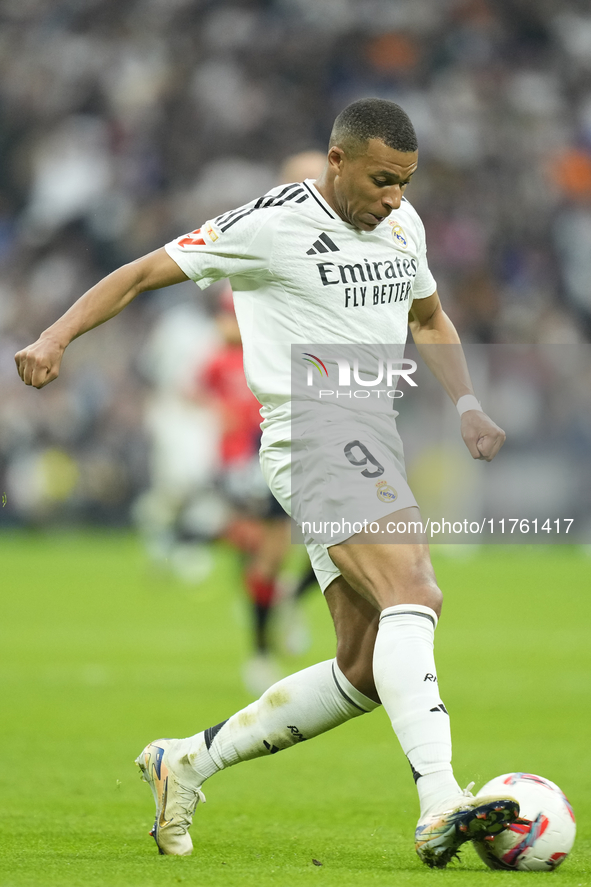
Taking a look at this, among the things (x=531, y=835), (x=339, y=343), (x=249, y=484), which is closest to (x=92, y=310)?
(x=339, y=343)

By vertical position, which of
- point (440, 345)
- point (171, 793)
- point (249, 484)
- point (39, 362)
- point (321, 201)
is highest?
point (321, 201)

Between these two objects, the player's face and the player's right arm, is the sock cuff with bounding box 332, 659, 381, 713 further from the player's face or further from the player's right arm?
the player's face

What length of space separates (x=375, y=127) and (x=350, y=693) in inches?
60.7

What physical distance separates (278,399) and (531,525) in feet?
47.5

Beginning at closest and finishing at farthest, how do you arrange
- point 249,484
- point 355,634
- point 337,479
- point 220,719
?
point 337,479 → point 355,634 → point 220,719 → point 249,484

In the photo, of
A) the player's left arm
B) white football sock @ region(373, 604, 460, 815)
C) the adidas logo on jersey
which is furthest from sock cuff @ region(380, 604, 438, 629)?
the adidas logo on jersey

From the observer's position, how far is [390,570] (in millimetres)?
3504

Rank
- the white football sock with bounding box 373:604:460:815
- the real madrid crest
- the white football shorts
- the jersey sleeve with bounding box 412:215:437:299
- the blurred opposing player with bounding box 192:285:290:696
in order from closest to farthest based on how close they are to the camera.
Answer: the white football sock with bounding box 373:604:460:815 < the white football shorts < the real madrid crest < the jersey sleeve with bounding box 412:215:437:299 < the blurred opposing player with bounding box 192:285:290:696

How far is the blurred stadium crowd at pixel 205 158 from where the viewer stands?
59.2 feet

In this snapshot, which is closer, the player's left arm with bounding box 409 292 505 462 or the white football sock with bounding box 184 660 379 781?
the white football sock with bounding box 184 660 379 781

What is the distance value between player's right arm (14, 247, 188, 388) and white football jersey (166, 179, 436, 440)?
0.07 m

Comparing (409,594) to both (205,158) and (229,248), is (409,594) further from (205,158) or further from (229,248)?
(205,158)

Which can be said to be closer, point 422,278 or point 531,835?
point 531,835

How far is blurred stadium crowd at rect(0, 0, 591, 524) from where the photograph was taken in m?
18.0
